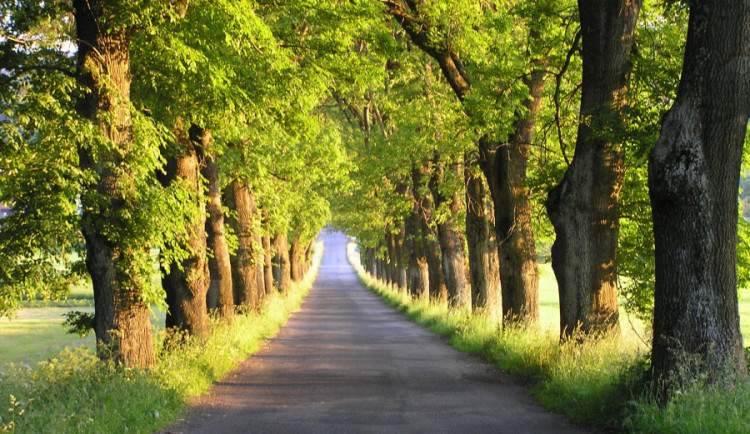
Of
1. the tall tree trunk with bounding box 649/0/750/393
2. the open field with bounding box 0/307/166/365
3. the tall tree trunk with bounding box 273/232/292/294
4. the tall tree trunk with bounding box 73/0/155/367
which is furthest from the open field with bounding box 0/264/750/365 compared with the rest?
the tall tree trunk with bounding box 649/0/750/393

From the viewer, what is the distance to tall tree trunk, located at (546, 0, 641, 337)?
11.4 metres

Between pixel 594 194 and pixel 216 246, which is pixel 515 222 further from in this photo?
pixel 216 246

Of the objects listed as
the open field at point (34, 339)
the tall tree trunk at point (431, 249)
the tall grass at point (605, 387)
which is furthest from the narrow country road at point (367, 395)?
the tall tree trunk at point (431, 249)

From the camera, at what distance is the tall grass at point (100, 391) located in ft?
24.8

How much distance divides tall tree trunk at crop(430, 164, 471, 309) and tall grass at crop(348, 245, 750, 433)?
10002 millimetres

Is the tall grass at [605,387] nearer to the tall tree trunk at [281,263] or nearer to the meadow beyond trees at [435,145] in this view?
the meadow beyond trees at [435,145]

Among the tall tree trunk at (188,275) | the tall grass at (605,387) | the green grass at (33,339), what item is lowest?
the green grass at (33,339)

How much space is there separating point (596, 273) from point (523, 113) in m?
4.19

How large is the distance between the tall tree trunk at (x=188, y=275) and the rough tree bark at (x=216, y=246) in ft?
11.5

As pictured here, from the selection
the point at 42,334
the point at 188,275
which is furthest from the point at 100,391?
the point at 42,334

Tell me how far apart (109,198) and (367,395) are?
476 centimetres

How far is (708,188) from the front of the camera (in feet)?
25.2

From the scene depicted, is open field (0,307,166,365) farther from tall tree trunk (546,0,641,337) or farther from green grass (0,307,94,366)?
tall tree trunk (546,0,641,337)

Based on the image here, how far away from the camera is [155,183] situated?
11.2 meters
